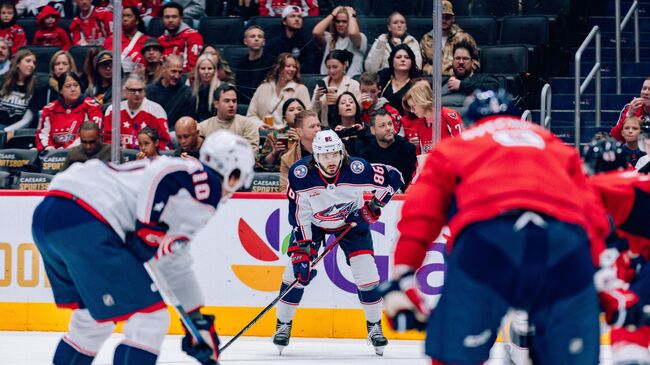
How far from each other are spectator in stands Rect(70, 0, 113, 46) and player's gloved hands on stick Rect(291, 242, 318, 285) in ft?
7.19

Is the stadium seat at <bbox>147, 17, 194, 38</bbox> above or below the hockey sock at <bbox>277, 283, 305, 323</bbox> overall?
above

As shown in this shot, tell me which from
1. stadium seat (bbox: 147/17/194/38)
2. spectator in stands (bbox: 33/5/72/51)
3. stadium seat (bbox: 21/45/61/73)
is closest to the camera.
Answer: stadium seat (bbox: 21/45/61/73)

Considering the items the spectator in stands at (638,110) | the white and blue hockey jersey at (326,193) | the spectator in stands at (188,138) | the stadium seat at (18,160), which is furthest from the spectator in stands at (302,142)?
the spectator in stands at (638,110)

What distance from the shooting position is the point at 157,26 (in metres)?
9.35

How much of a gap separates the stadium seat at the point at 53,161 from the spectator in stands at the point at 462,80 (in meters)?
2.45

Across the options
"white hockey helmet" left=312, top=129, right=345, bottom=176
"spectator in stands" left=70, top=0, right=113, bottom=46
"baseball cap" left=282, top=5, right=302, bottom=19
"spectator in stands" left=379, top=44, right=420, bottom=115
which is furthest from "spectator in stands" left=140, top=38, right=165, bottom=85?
"white hockey helmet" left=312, top=129, right=345, bottom=176

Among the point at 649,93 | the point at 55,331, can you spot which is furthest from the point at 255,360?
the point at 649,93

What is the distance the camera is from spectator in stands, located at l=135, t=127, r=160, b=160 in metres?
8.08

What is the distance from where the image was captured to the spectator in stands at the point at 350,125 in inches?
308

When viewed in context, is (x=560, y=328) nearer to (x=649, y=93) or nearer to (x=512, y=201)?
(x=512, y=201)

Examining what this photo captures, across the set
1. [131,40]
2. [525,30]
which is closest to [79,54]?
[131,40]

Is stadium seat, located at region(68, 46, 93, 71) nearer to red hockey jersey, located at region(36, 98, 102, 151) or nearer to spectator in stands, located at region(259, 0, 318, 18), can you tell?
red hockey jersey, located at region(36, 98, 102, 151)

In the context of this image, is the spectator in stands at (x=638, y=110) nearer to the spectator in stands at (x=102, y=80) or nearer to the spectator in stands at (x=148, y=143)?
the spectator in stands at (x=148, y=143)

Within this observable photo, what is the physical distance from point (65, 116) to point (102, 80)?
1.19ft
